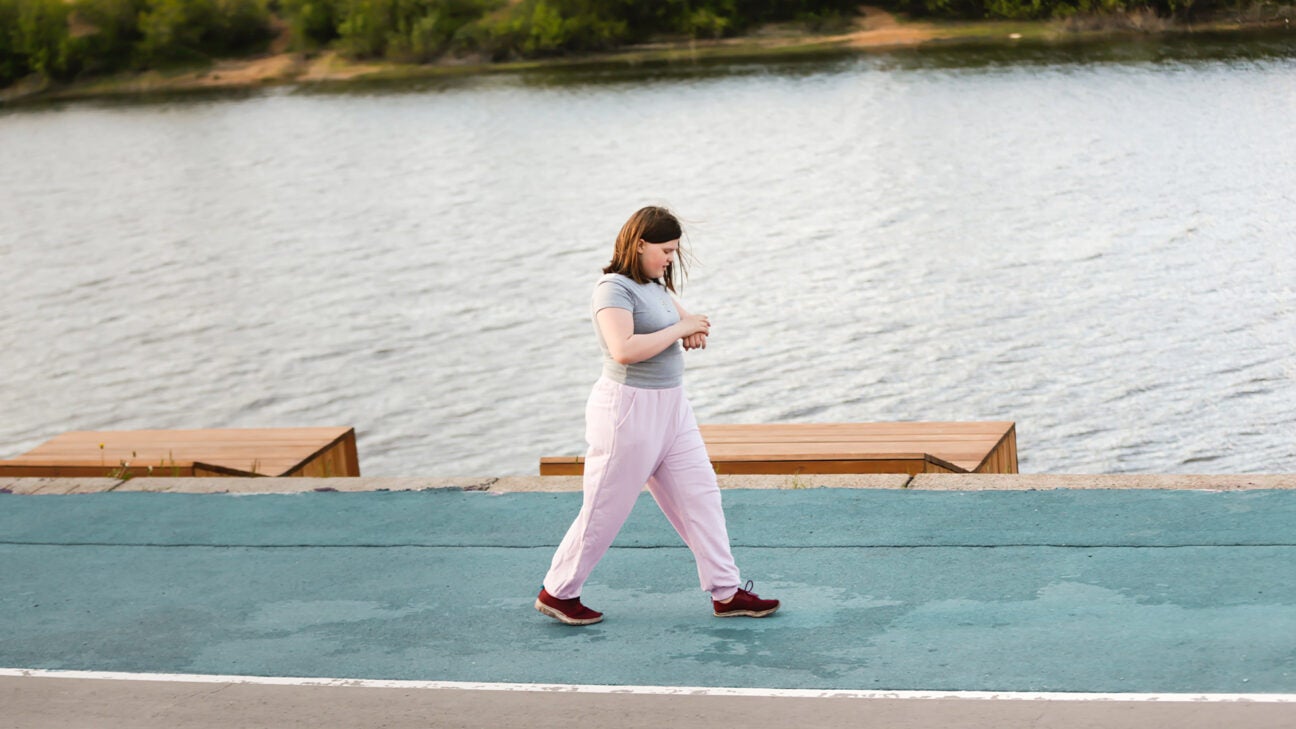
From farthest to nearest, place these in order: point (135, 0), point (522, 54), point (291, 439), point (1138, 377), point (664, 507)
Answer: point (135, 0) → point (522, 54) → point (1138, 377) → point (291, 439) → point (664, 507)

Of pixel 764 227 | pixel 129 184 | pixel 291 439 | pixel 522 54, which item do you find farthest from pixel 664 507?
pixel 522 54

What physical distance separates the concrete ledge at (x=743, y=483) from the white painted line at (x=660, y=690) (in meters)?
2.62

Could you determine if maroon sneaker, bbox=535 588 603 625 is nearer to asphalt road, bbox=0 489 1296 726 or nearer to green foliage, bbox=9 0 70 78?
asphalt road, bbox=0 489 1296 726

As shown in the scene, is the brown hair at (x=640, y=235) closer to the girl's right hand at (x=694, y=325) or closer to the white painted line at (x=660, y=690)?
the girl's right hand at (x=694, y=325)

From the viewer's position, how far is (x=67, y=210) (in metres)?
47.2

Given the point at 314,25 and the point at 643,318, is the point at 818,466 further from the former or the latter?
the point at 314,25

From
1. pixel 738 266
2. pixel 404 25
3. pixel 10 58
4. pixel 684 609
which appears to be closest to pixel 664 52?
pixel 404 25

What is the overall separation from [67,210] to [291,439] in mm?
37482

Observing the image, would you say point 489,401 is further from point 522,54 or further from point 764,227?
point 522,54

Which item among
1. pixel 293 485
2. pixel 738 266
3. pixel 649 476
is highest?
pixel 649 476

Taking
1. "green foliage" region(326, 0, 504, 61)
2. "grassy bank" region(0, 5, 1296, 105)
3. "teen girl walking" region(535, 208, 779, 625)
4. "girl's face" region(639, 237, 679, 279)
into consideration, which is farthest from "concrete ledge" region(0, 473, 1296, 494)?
"green foliage" region(326, 0, 504, 61)

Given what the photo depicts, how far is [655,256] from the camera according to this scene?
20.8 feet

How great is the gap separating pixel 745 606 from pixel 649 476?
0.71m

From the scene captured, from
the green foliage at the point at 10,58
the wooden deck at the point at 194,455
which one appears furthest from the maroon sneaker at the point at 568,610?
the green foliage at the point at 10,58
